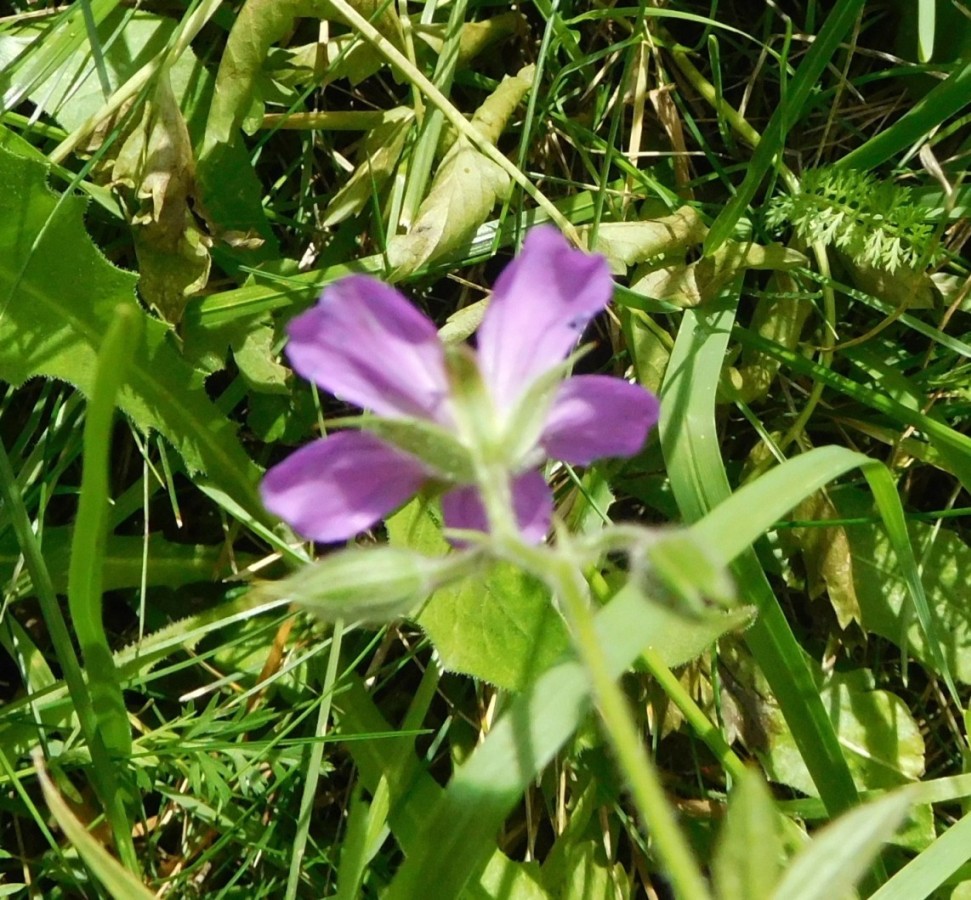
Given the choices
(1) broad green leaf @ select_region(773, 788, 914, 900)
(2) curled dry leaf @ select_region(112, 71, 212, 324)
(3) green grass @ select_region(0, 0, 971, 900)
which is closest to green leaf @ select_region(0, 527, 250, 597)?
(3) green grass @ select_region(0, 0, 971, 900)

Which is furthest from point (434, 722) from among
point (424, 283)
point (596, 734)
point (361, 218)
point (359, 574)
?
point (359, 574)

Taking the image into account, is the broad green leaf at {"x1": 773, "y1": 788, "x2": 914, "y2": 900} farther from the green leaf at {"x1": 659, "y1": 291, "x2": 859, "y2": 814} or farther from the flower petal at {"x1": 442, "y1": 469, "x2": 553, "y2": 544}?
the green leaf at {"x1": 659, "y1": 291, "x2": 859, "y2": 814}

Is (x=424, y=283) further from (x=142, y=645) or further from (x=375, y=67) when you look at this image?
(x=142, y=645)

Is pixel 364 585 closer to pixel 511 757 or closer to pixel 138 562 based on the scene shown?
pixel 511 757

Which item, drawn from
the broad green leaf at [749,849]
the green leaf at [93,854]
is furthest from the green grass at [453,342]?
the broad green leaf at [749,849]

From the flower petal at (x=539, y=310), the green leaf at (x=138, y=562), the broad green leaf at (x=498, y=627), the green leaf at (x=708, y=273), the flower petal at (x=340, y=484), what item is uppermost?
the flower petal at (x=539, y=310)

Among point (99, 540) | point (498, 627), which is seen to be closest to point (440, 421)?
point (99, 540)

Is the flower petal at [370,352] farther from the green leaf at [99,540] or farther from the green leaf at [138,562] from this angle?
the green leaf at [138,562]
